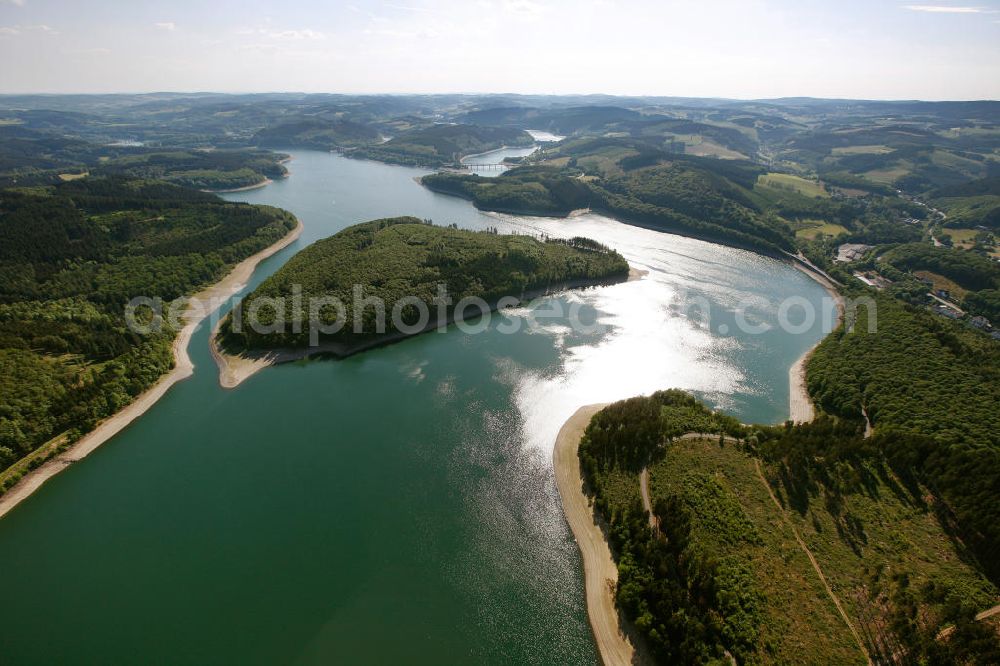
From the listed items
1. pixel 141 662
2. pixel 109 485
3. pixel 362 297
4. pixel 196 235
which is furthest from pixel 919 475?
pixel 196 235

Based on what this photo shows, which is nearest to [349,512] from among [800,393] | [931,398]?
[800,393]

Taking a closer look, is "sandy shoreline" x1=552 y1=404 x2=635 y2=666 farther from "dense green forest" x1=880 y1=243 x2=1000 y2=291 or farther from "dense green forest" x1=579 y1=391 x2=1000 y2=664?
"dense green forest" x1=880 y1=243 x2=1000 y2=291

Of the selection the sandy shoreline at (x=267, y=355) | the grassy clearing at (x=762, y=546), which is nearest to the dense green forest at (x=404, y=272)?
the sandy shoreline at (x=267, y=355)

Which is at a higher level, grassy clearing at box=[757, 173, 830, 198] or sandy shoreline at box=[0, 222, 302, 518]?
grassy clearing at box=[757, 173, 830, 198]

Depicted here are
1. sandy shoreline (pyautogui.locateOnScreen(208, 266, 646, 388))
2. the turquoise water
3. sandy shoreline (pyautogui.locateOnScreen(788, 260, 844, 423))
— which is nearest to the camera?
the turquoise water

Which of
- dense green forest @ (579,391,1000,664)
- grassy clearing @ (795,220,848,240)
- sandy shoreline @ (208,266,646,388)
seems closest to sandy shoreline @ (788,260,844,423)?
dense green forest @ (579,391,1000,664)

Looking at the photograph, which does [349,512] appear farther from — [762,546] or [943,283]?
[943,283]

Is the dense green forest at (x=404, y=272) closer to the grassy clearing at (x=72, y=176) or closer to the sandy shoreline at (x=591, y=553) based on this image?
the sandy shoreline at (x=591, y=553)
